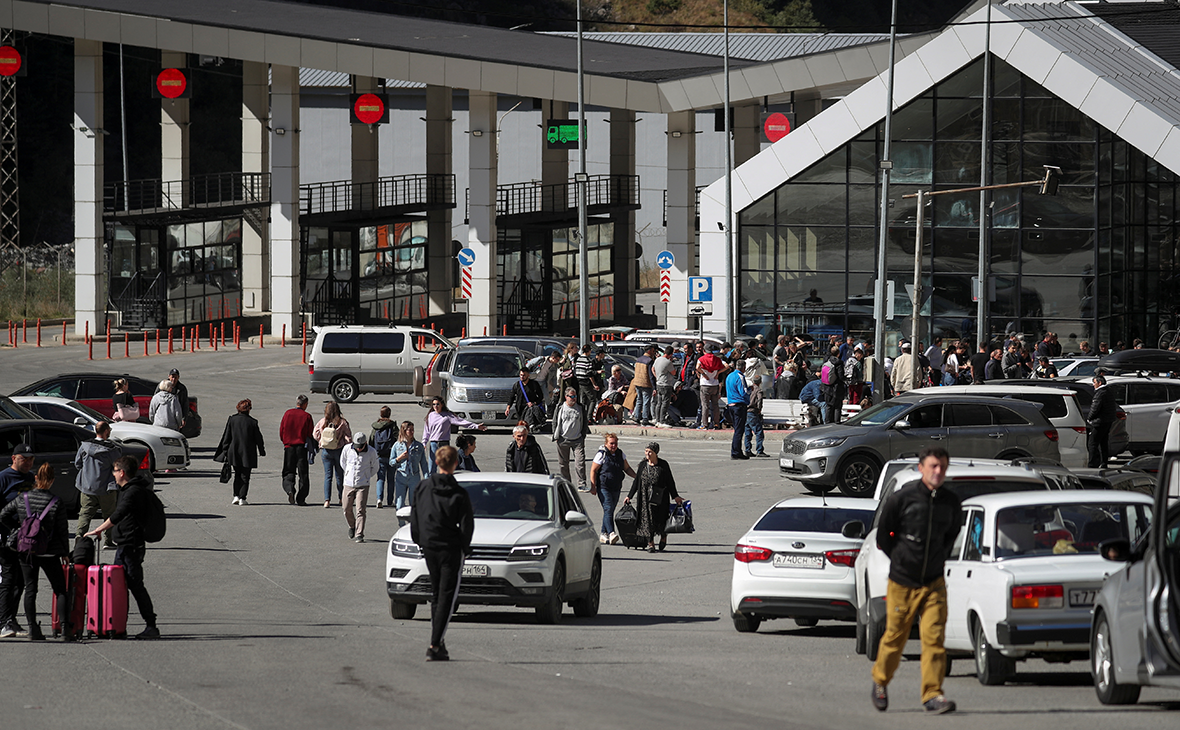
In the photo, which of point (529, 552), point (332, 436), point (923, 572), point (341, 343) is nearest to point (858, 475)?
point (332, 436)

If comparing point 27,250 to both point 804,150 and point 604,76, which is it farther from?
point 804,150

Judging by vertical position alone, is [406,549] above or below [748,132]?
below

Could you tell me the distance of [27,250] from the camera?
76.0 meters

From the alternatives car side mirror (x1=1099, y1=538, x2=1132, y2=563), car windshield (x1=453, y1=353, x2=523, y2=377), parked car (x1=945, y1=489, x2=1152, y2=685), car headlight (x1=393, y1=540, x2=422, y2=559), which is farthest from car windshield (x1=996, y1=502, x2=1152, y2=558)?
car windshield (x1=453, y1=353, x2=523, y2=377)

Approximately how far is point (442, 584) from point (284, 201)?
144 feet

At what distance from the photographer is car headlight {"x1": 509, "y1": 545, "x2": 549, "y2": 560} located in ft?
49.6

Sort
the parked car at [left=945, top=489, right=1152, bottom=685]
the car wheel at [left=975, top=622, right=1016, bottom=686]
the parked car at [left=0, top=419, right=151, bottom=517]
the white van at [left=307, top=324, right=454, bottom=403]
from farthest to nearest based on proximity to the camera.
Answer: the white van at [left=307, top=324, right=454, bottom=403]
the parked car at [left=0, top=419, right=151, bottom=517]
the car wheel at [left=975, top=622, right=1016, bottom=686]
the parked car at [left=945, top=489, right=1152, bottom=685]

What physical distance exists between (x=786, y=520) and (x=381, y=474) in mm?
10621

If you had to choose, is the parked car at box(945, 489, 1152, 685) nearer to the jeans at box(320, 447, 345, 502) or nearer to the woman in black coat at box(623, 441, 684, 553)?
the woman in black coat at box(623, 441, 684, 553)

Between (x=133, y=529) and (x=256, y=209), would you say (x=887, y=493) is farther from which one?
(x=256, y=209)

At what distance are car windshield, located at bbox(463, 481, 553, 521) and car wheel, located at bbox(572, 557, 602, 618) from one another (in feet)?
3.07

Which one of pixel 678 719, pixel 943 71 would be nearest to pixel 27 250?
pixel 943 71

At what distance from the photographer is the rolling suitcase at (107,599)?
556 inches

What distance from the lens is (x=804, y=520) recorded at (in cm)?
1614
